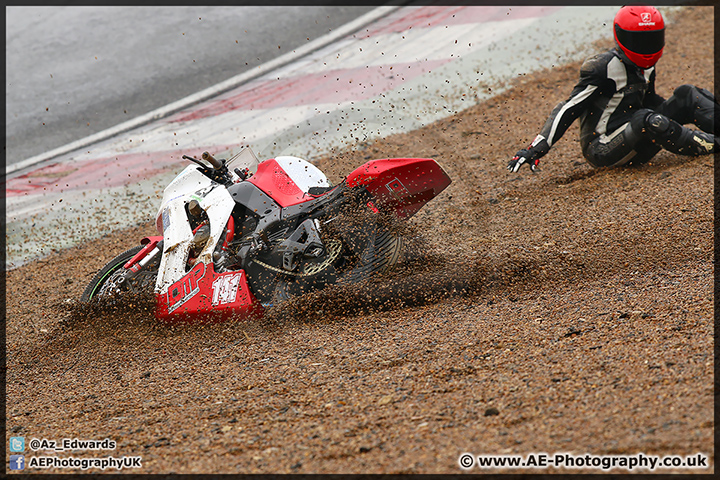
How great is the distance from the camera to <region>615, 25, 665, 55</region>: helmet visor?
5.45 meters

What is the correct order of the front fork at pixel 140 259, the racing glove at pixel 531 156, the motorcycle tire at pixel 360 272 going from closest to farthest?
the motorcycle tire at pixel 360 272
the front fork at pixel 140 259
the racing glove at pixel 531 156

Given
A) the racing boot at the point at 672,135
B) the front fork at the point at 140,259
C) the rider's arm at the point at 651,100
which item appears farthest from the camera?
the rider's arm at the point at 651,100

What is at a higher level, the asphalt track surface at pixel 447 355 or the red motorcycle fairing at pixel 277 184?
the red motorcycle fairing at pixel 277 184

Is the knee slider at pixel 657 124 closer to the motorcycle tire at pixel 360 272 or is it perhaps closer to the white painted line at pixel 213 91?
the motorcycle tire at pixel 360 272

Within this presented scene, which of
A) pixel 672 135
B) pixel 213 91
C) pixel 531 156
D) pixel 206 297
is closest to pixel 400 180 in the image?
pixel 206 297

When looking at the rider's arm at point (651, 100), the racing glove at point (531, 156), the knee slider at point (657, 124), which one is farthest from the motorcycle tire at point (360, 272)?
the rider's arm at point (651, 100)

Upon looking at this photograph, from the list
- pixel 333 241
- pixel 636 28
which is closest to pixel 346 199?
pixel 333 241

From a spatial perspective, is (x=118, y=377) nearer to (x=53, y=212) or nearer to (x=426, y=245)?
(x=426, y=245)

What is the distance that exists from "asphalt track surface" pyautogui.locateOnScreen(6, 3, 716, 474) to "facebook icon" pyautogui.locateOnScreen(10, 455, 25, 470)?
0.60 ft

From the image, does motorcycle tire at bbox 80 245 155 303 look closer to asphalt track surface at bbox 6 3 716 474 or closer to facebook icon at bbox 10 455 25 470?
asphalt track surface at bbox 6 3 716 474

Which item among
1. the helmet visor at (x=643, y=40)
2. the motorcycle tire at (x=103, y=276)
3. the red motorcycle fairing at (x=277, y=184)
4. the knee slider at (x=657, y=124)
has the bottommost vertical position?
the motorcycle tire at (x=103, y=276)

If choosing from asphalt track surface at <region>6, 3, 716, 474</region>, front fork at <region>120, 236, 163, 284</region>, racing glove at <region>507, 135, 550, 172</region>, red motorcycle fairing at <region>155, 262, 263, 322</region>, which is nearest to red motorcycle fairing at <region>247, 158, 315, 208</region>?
asphalt track surface at <region>6, 3, 716, 474</region>

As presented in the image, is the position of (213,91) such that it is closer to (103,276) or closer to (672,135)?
(103,276)

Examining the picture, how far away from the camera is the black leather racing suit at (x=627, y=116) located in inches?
218
